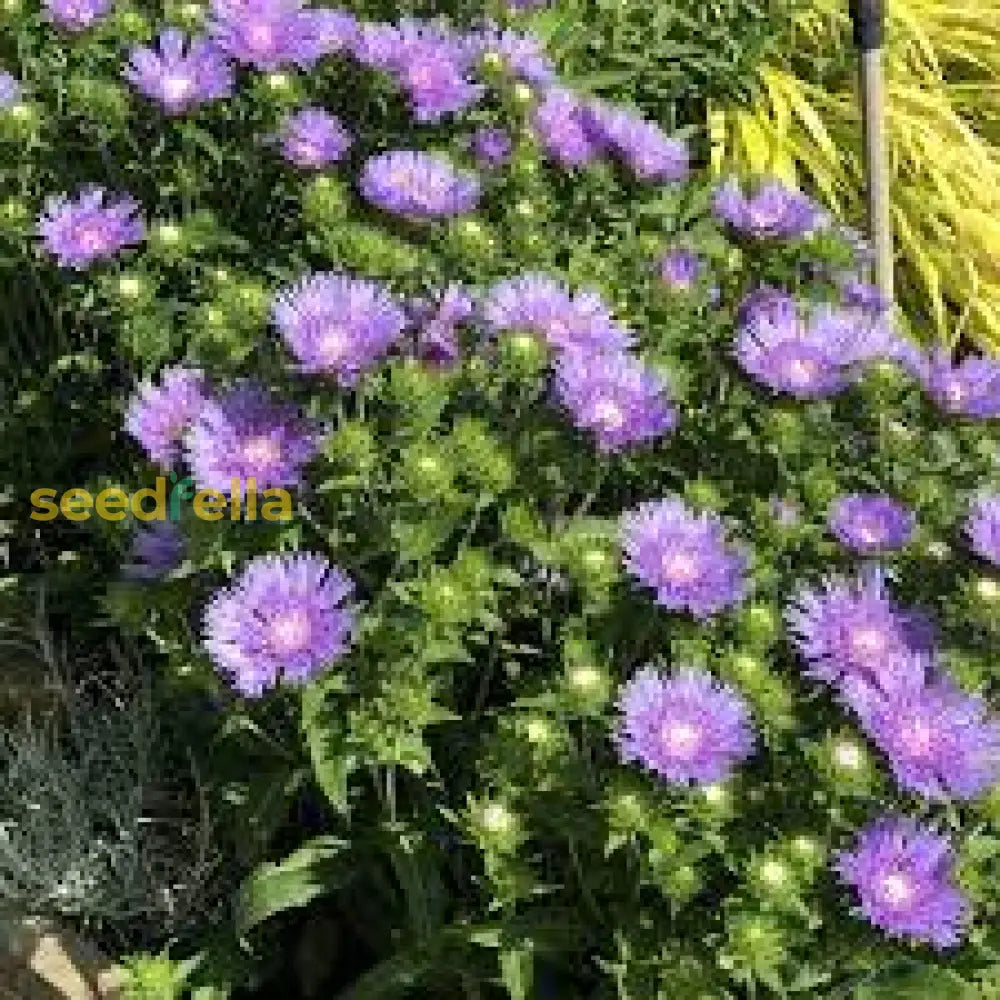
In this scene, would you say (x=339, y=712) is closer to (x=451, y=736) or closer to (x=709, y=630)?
(x=451, y=736)

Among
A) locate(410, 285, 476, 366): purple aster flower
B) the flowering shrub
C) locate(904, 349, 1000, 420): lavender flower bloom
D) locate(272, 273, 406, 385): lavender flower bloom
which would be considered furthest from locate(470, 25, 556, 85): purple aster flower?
locate(904, 349, 1000, 420): lavender flower bloom

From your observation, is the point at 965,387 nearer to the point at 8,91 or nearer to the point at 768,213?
the point at 768,213

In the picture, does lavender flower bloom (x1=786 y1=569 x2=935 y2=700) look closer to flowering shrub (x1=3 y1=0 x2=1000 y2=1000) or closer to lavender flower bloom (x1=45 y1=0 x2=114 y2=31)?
flowering shrub (x1=3 y1=0 x2=1000 y2=1000)

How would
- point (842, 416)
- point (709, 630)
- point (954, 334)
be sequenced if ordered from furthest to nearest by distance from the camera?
point (954, 334), point (842, 416), point (709, 630)

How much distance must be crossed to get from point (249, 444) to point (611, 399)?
1.19 ft

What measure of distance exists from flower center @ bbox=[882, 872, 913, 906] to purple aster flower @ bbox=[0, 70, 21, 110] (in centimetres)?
149

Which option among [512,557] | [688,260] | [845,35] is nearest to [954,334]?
[845,35]

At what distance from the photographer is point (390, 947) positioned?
2330mm

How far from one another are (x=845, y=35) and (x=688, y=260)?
1.84 m

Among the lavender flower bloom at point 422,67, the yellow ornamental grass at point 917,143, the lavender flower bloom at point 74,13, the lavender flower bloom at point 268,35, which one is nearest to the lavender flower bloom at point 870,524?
the lavender flower bloom at point 422,67

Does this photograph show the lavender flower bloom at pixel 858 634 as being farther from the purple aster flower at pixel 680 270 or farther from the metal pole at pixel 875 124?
the metal pole at pixel 875 124

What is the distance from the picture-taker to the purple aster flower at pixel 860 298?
8.22 ft

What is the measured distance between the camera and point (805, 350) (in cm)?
215

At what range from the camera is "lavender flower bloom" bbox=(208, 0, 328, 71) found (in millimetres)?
2434
